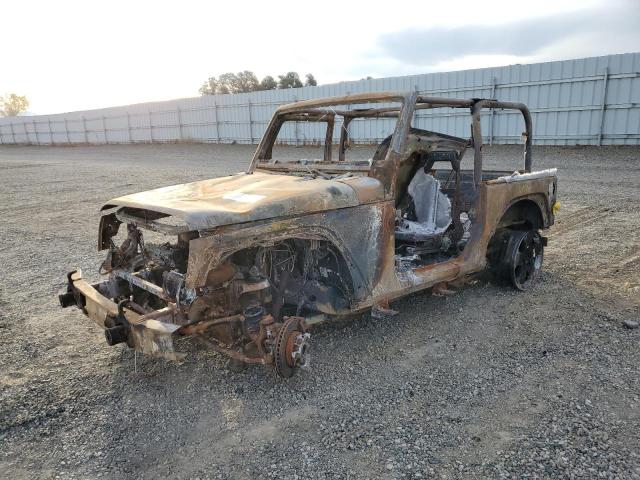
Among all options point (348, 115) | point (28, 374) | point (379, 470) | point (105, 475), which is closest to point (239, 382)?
point (105, 475)

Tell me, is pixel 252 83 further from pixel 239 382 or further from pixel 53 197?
pixel 239 382

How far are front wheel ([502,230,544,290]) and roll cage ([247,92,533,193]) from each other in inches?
32.4

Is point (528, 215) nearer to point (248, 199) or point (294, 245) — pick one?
point (294, 245)

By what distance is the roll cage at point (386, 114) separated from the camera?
3898 mm

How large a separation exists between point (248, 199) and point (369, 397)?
1.53 metres

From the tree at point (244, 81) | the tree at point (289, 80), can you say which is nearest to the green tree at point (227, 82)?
the tree at point (244, 81)

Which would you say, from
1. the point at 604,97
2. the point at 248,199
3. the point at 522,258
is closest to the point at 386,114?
the point at 522,258

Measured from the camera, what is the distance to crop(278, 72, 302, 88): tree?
44.4 metres

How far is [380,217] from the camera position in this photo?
3711mm

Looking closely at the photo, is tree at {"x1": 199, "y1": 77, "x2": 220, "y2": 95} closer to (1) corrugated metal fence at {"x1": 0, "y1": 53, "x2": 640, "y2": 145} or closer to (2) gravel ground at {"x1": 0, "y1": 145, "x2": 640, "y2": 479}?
(1) corrugated metal fence at {"x1": 0, "y1": 53, "x2": 640, "y2": 145}

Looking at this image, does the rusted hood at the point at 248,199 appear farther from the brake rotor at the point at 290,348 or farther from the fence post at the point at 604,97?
the fence post at the point at 604,97

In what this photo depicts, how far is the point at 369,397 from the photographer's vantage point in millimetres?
3139

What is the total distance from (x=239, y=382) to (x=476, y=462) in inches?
64.1

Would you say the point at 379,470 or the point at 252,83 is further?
the point at 252,83
